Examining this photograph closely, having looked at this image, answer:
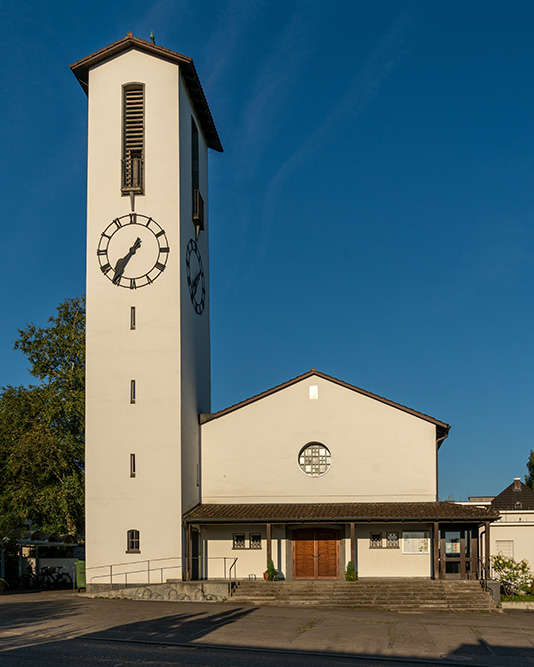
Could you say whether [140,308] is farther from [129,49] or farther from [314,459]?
[129,49]

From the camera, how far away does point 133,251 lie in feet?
103

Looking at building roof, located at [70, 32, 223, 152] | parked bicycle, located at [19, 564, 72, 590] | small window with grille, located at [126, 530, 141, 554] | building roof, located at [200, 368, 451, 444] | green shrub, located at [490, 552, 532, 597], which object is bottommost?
parked bicycle, located at [19, 564, 72, 590]

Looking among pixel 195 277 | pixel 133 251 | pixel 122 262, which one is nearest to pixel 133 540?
pixel 122 262

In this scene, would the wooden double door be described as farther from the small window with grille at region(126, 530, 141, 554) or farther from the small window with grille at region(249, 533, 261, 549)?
the small window with grille at region(126, 530, 141, 554)

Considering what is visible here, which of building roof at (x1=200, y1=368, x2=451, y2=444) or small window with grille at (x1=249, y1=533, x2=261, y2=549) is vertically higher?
building roof at (x1=200, y1=368, x2=451, y2=444)

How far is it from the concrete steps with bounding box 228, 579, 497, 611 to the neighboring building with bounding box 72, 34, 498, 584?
1859 mm

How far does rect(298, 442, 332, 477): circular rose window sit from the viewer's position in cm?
3191

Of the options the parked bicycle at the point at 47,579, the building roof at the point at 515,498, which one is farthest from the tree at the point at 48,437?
the building roof at the point at 515,498

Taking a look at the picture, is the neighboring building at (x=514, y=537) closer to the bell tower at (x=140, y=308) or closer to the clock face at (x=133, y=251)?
the bell tower at (x=140, y=308)

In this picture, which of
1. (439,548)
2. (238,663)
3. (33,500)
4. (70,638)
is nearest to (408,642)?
(238,663)

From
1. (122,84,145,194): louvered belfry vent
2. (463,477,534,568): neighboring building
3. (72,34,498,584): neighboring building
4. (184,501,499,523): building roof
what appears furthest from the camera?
(463,477,534,568): neighboring building

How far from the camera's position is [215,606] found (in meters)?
25.8

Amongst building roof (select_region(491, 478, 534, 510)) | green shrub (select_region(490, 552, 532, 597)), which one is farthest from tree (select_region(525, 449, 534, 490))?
green shrub (select_region(490, 552, 532, 597))

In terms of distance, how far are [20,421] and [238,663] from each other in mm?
26152
